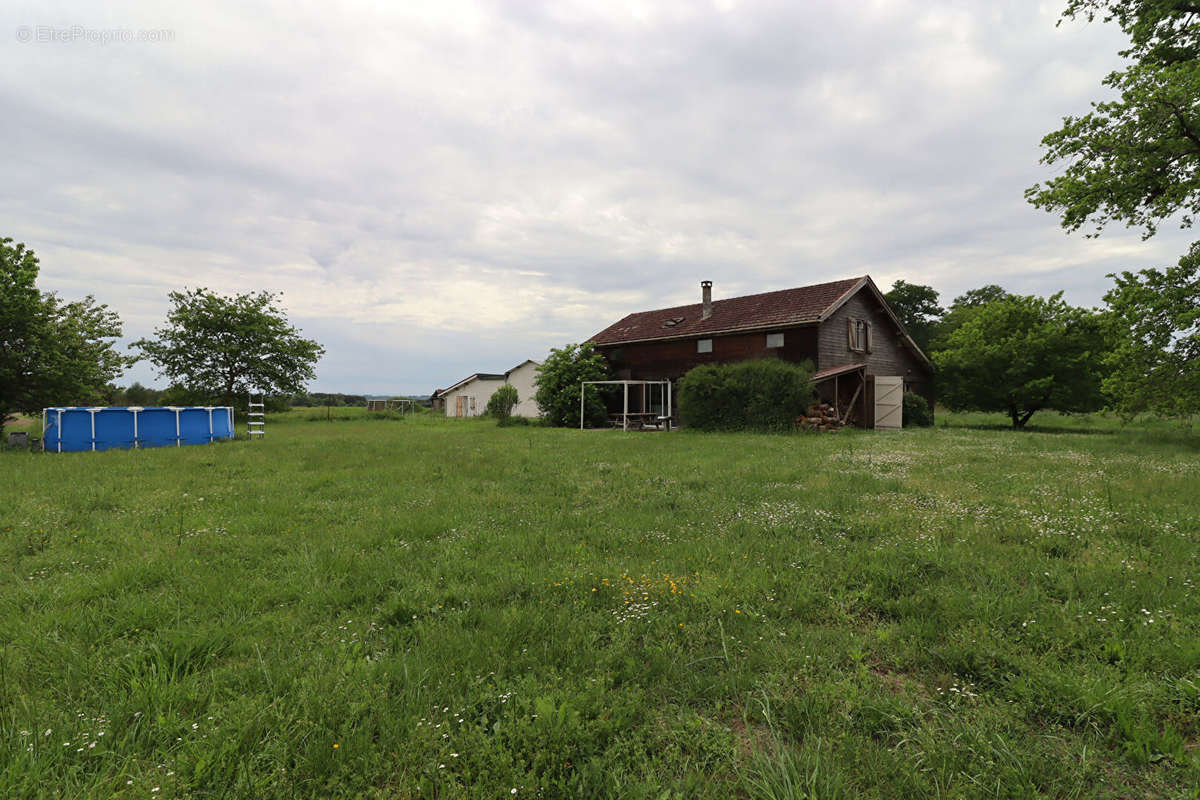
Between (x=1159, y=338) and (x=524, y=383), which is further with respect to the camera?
(x=524, y=383)

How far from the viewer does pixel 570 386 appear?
27.3m

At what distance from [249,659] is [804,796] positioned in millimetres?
3272

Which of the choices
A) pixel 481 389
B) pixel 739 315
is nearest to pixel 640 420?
pixel 739 315

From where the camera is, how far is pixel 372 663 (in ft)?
9.25

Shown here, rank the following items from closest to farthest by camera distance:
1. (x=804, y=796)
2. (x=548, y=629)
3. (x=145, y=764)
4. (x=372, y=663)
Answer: (x=804, y=796), (x=145, y=764), (x=372, y=663), (x=548, y=629)

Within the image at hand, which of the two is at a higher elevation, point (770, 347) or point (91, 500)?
point (770, 347)

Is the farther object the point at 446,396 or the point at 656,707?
the point at 446,396

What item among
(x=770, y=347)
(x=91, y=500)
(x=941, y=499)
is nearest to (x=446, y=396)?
(x=770, y=347)

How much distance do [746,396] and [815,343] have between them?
5.94 meters

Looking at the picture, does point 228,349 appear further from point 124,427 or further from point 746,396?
point 746,396

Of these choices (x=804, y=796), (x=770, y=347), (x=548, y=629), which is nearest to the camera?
(x=804, y=796)

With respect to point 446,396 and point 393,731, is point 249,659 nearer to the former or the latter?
point 393,731

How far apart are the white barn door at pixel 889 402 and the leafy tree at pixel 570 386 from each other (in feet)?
47.7

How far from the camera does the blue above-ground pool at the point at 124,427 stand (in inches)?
554
